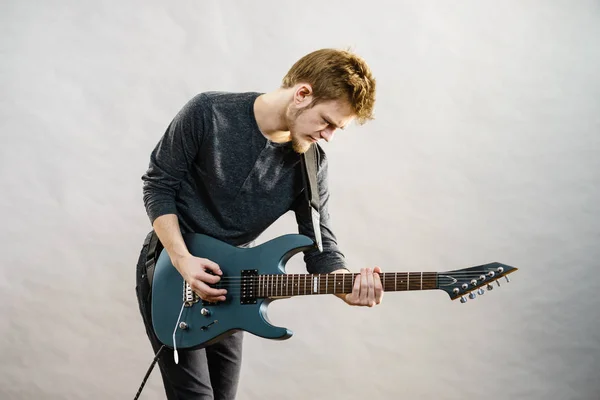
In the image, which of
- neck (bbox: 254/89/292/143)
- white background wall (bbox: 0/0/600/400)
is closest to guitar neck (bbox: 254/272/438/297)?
neck (bbox: 254/89/292/143)

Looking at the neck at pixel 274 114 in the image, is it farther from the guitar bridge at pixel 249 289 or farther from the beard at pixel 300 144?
the guitar bridge at pixel 249 289

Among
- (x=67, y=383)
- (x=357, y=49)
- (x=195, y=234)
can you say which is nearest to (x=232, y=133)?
(x=195, y=234)

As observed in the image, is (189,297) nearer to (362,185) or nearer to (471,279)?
(471,279)

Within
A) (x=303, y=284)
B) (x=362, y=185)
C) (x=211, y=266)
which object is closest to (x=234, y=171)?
(x=211, y=266)

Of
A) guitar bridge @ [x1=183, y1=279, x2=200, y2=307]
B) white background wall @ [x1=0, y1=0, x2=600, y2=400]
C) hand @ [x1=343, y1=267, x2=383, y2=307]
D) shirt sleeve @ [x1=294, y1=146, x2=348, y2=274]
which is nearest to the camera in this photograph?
hand @ [x1=343, y1=267, x2=383, y2=307]

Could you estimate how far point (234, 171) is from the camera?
211 centimetres

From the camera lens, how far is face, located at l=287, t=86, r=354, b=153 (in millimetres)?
2000

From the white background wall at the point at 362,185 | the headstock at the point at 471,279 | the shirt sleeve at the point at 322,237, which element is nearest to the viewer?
the headstock at the point at 471,279

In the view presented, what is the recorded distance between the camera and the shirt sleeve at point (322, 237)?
7.19ft

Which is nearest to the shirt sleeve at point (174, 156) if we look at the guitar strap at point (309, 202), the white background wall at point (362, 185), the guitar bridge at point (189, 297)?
the guitar strap at point (309, 202)

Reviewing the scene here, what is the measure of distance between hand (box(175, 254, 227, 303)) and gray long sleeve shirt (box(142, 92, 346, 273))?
0.45ft

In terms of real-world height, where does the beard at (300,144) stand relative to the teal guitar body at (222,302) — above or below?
above

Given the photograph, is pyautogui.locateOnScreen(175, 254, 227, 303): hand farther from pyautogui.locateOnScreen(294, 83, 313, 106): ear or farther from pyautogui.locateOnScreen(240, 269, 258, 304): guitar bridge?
pyautogui.locateOnScreen(294, 83, 313, 106): ear

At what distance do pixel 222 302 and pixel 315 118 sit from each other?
0.59 metres
